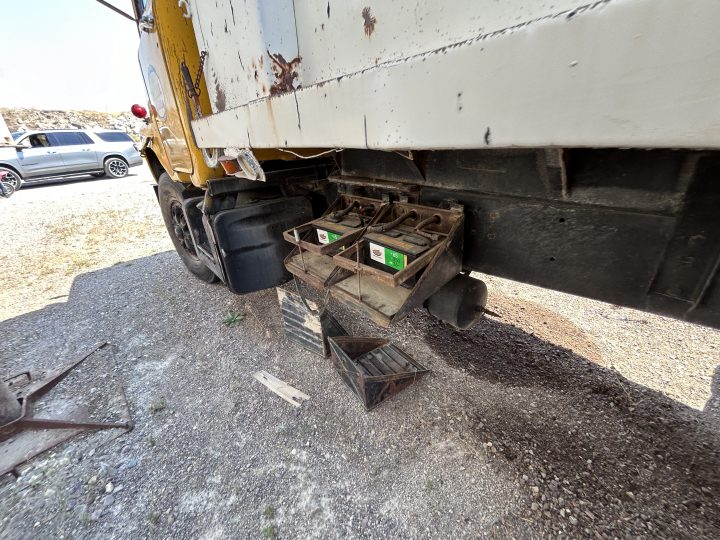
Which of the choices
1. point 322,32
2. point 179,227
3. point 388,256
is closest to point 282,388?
point 388,256

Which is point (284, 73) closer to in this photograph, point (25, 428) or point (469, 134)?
point (469, 134)

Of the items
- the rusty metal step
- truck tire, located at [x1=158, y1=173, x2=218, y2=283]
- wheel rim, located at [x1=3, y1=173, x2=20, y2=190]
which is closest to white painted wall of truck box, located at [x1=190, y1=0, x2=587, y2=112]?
the rusty metal step

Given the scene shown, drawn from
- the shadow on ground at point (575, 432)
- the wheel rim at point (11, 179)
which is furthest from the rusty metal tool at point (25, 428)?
the wheel rim at point (11, 179)

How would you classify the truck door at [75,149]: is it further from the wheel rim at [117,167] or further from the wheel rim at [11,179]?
the wheel rim at [11,179]

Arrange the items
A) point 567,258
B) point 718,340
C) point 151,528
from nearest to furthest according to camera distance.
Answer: point 567,258 < point 151,528 < point 718,340

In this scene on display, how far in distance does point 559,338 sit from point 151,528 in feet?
8.43

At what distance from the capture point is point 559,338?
2.21 metres

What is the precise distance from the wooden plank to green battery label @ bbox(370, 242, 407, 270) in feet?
3.60

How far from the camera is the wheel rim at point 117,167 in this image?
1133 centimetres

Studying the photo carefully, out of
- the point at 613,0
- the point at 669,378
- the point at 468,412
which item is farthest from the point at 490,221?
the point at 669,378

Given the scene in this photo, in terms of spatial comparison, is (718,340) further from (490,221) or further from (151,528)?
(151,528)

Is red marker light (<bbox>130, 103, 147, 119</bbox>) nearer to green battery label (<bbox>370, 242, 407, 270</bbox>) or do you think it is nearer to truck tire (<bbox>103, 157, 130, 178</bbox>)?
green battery label (<bbox>370, 242, 407, 270</bbox>)

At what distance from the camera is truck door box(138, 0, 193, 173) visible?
1802 mm

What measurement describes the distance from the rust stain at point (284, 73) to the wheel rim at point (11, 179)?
13961mm
